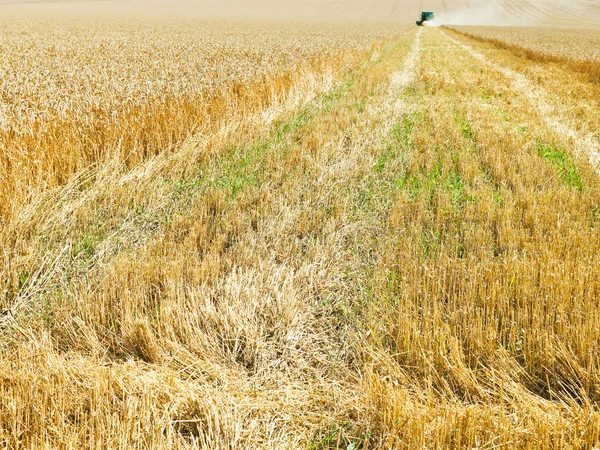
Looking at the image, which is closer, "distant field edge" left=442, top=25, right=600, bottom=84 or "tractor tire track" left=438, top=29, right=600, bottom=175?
"tractor tire track" left=438, top=29, right=600, bottom=175

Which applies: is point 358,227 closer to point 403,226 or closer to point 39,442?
point 403,226

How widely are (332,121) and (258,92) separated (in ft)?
5.76

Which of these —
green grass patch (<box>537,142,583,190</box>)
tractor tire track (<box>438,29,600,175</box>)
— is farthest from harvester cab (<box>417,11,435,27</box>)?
green grass patch (<box>537,142,583,190</box>)

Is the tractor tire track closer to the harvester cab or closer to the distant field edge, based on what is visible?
the distant field edge

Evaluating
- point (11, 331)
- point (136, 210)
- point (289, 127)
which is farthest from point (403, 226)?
point (289, 127)

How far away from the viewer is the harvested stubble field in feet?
6.93

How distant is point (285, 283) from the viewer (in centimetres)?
322

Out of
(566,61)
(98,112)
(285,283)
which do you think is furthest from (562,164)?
(566,61)

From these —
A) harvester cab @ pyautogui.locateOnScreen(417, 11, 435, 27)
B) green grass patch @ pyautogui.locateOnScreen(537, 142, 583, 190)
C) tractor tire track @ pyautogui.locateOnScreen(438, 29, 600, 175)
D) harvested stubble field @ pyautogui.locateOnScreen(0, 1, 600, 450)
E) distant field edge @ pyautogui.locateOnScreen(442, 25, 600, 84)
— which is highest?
harvester cab @ pyautogui.locateOnScreen(417, 11, 435, 27)

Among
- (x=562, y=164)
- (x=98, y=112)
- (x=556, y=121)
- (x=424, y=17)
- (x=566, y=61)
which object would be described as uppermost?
(x=424, y=17)

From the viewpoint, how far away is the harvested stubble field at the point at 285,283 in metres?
2.11

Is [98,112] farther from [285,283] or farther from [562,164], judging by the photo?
[562,164]

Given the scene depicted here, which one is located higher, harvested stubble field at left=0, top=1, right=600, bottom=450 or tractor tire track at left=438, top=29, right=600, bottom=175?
tractor tire track at left=438, top=29, right=600, bottom=175

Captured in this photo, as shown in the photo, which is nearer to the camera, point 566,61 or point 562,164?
point 562,164
